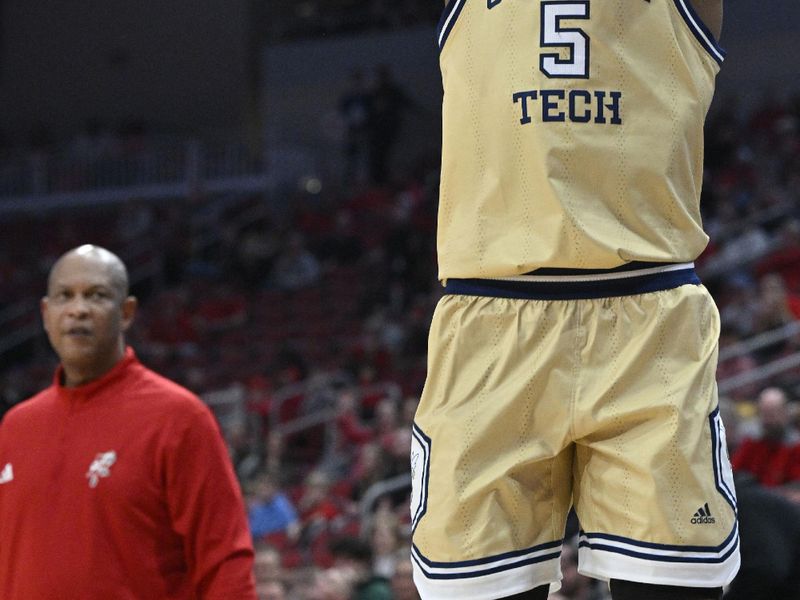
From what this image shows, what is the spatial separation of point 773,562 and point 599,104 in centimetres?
195

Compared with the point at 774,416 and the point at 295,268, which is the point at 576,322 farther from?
→ the point at 295,268

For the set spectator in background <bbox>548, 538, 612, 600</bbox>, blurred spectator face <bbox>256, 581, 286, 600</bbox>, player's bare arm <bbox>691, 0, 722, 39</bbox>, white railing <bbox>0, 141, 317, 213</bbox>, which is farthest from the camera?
white railing <bbox>0, 141, 317, 213</bbox>

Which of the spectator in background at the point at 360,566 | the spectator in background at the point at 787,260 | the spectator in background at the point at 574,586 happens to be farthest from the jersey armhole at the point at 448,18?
the spectator in background at the point at 787,260

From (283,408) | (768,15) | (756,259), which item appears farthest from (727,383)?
(768,15)

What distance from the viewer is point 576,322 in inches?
96.3

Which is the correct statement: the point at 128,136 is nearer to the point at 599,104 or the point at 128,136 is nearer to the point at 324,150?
the point at 324,150

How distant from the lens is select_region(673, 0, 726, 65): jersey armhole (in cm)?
253

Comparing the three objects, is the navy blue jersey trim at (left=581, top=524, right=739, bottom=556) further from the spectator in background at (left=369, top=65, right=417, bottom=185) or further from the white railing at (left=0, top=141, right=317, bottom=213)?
the white railing at (left=0, top=141, right=317, bottom=213)

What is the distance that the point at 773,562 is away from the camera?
153 inches

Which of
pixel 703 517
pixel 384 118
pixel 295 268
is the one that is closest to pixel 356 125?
pixel 384 118

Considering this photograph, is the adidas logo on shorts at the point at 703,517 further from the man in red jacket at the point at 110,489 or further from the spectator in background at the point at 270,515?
the spectator in background at the point at 270,515

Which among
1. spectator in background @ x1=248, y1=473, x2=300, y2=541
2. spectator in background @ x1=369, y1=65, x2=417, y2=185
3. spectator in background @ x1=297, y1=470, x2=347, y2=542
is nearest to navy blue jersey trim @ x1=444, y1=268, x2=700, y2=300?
A: spectator in background @ x1=297, y1=470, x2=347, y2=542

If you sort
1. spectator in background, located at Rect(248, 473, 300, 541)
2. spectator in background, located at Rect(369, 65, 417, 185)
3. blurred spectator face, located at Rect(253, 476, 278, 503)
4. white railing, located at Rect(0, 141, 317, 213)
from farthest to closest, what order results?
white railing, located at Rect(0, 141, 317, 213) → spectator in background, located at Rect(369, 65, 417, 185) → blurred spectator face, located at Rect(253, 476, 278, 503) → spectator in background, located at Rect(248, 473, 300, 541)

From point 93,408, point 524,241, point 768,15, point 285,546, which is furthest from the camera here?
point 768,15
